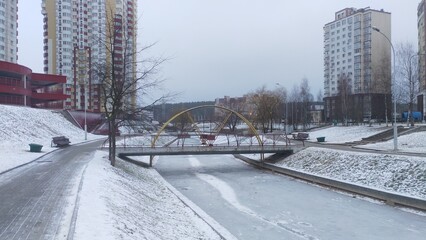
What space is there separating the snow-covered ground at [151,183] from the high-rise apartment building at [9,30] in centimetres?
6644

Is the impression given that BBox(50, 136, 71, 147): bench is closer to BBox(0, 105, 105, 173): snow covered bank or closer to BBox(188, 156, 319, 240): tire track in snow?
BBox(0, 105, 105, 173): snow covered bank

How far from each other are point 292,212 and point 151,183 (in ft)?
26.9

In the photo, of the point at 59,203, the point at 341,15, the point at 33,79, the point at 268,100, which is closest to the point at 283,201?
the point at 59,203

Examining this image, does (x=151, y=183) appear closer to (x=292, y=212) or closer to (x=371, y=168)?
(x=292, y=212)

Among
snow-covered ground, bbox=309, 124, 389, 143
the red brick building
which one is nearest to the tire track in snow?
snow-covered ground, bbox=309, 124, 389, 143

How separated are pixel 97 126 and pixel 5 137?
36.5 metres

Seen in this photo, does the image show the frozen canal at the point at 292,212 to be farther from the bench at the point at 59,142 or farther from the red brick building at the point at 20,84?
the red brick building at the point at 20,84

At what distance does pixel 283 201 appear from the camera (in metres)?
20.0

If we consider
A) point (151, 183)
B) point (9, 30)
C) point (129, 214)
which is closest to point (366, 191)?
point (151, 183)

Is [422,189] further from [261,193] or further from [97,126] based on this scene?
[97,126]

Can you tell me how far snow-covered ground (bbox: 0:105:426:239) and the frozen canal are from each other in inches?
74.9

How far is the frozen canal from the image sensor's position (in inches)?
548

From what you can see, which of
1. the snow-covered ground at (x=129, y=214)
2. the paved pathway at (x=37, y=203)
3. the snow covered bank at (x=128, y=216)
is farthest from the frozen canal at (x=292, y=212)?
the paved pathway at (x=37, y=203)

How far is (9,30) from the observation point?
352ft
